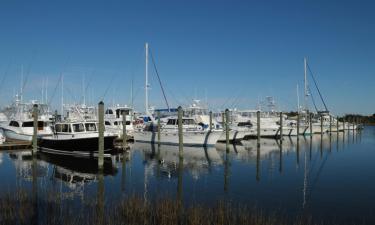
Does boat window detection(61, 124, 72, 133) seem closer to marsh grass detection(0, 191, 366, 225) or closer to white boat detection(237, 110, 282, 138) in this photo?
marsh grass detection(0, 191, 366, 225)

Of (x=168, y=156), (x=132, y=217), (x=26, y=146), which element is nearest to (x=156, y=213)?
(x=132, y=217)

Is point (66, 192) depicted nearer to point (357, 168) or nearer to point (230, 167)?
point (230, 167)

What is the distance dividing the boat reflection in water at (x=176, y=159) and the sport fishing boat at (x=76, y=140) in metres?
3.81

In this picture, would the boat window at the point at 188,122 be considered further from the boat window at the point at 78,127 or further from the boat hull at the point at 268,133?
the boat hull at the point at 268,133

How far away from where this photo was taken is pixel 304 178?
20156mm

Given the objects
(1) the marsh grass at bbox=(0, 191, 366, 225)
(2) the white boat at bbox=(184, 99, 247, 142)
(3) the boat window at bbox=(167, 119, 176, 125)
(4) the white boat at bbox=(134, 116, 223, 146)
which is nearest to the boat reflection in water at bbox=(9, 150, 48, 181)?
(1) the marsh grass at bbox=(0, 191, 366, 225)

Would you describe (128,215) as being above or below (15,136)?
Result: below

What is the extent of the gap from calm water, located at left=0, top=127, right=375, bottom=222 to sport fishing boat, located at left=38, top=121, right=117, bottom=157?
1244mm

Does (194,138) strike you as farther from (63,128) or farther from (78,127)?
(63,128)

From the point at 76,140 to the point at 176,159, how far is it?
760cm

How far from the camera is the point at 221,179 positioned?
19.3 meters

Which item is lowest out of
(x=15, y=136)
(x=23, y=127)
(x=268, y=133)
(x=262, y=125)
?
(x=268, y=133)

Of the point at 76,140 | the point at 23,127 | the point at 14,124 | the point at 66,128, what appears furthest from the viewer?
the point at 14,124

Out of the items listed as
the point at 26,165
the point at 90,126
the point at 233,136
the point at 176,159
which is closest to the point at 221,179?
the point at 176,159
